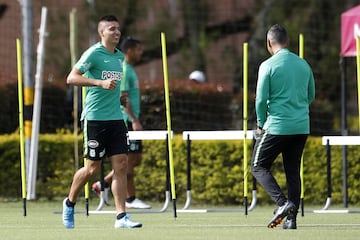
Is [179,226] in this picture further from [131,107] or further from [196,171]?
[196,171]

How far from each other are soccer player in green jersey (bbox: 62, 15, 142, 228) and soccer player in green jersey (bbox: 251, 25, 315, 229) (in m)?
1.34

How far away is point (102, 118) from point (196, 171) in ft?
15.8

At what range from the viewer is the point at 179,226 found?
40.6 feet

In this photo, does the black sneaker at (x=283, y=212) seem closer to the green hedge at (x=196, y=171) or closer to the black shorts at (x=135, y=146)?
the black shorts at (x=135, y=146)

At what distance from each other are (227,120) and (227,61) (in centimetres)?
678

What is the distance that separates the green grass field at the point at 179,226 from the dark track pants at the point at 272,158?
0.35 metres

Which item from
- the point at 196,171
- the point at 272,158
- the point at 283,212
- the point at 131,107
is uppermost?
the point at 131,107

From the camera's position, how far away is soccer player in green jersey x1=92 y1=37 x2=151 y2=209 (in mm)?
15078

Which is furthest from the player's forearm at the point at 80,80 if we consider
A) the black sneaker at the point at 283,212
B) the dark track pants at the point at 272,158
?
the black sneaker at the point at 283,212

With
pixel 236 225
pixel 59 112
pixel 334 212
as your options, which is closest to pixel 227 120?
pixel 59 112

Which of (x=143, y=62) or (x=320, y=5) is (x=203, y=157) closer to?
(x=143, y=62)

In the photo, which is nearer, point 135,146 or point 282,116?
point 282,116

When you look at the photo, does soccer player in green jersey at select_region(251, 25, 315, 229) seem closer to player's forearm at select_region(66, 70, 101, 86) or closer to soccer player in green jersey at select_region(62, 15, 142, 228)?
soccer player in green jersey at select_region(62, 15, 142, 228)

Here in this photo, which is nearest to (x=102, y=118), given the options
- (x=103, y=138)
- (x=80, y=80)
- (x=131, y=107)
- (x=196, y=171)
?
(x=103, y=138)
